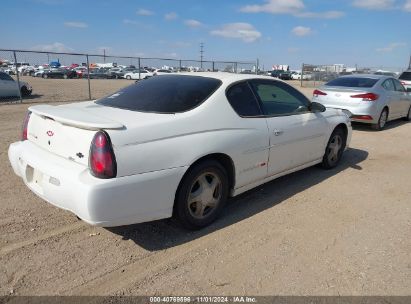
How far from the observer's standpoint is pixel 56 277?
9.29 feet

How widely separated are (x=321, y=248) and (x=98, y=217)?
6.70ft

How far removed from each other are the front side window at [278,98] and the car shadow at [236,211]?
1030 mm

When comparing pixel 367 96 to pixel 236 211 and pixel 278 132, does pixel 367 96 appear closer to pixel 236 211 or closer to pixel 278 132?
pixel 278 132

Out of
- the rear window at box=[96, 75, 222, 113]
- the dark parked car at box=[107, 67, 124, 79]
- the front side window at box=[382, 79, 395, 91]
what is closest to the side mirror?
the rear window at box=[96, 75, 222, 113]

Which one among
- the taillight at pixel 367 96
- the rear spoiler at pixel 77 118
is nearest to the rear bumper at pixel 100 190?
the rear spoiler at pixel 77 118

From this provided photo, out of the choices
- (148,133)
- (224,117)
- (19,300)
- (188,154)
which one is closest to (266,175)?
(224,117)

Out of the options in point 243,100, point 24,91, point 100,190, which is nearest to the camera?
point 100,190

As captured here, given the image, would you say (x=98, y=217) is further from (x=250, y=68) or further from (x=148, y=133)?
(x=250, y=68)

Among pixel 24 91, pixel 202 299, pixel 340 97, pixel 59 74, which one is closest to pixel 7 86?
pixel 24 91

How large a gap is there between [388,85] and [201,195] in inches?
325

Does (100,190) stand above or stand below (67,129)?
below

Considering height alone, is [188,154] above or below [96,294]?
above

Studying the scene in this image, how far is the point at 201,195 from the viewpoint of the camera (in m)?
3.59

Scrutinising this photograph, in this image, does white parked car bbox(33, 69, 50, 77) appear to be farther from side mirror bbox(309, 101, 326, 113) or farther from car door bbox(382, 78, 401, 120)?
side mirror bbox(309, 101, 326, 113)
